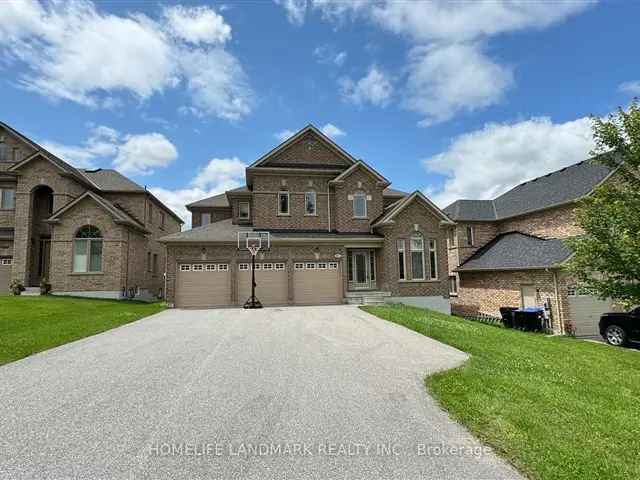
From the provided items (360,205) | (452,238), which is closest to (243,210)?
(360,205)

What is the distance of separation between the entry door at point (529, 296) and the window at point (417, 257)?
6.16m

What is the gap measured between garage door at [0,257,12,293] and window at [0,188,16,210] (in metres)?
3.34

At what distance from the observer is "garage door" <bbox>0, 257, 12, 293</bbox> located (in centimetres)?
2127

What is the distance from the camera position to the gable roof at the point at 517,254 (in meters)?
19.0

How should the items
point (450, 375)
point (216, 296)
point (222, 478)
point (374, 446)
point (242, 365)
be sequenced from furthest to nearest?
1. point (216, 296)
2. point (242, 365)
3. point (450, 375)
4. point (374, 446)
5. point (222, 478)

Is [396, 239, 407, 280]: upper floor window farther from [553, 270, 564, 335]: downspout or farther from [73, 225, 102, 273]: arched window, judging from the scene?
[73, 225, 102, 273]: arched window

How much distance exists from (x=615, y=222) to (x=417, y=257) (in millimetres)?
9897

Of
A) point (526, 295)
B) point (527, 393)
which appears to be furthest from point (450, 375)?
point (526, 295)

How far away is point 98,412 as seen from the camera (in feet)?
15.0

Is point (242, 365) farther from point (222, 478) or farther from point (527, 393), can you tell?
point (527, 393)

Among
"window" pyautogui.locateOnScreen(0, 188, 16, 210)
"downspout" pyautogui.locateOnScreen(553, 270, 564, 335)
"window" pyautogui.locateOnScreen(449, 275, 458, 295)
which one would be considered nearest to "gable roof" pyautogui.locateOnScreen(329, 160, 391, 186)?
"downspout" pyautogui.locateOnScreen(553, 270, 564, 335)

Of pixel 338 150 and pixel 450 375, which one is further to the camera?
pixel 338 150

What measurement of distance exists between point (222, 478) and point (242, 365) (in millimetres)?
3738

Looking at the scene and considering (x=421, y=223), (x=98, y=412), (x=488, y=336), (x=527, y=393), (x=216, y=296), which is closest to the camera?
(x=98, y=412)
